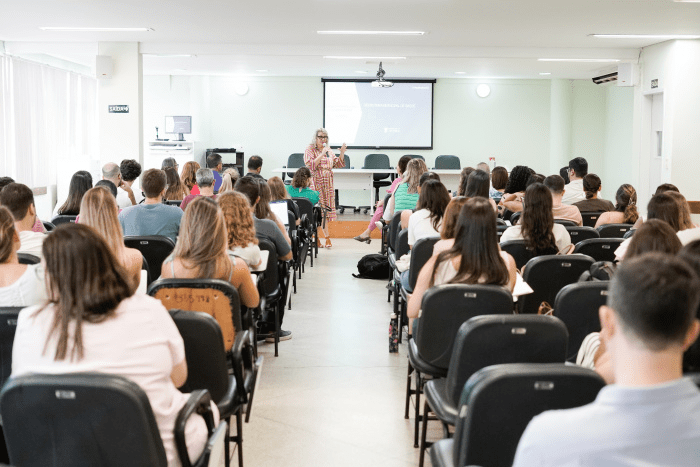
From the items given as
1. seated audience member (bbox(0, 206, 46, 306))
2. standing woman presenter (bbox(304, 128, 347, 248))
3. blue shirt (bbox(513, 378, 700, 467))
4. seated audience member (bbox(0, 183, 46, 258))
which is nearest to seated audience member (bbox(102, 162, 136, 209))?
seated audience member (bbox(0, 183, 46, 258))

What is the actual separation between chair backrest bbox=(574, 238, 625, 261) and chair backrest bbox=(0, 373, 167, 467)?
11.1ft

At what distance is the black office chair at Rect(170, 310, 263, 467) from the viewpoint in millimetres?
2586

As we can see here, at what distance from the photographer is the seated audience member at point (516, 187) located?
722 centimetres

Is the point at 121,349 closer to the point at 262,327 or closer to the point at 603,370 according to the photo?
the point at 603,370

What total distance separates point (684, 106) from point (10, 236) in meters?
9.31

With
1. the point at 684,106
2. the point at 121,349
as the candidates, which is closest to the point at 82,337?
the point at 121,349

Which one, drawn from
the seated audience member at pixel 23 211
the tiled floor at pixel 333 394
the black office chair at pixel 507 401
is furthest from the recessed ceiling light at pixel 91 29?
the black office chair at pixel 507 401

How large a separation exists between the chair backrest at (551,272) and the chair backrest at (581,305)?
0.69 m

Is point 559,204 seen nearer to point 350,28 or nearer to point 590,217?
point 590,217

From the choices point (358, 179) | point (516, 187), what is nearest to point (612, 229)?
point (516, 187)

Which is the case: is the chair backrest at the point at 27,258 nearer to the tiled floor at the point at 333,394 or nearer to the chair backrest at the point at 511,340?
the tiled floor at the point at 333,394

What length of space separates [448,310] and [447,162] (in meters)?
12.2

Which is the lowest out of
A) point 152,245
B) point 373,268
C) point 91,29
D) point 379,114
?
point 373,268

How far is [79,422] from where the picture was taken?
1871 mm
